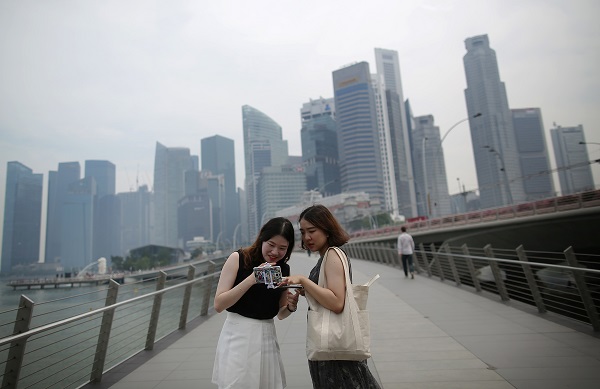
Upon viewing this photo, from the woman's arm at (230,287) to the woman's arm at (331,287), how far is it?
26 centimetres

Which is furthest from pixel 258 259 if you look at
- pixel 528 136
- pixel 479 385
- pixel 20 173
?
pixel 528 136

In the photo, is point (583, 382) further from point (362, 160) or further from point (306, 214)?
point (362, 160)

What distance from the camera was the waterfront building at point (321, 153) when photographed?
17050cm

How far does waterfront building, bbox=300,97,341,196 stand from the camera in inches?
6713

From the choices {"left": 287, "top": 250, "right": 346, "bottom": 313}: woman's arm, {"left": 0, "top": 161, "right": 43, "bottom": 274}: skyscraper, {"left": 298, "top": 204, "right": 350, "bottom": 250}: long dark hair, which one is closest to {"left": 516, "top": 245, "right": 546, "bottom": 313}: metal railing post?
{"left": 298, "top": 204, "right": 350, "bottom": 250}: long dark hair

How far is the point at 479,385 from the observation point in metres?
3.19

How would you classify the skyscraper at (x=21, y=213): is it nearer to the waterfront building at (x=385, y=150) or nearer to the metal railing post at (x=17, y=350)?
the metal railing post at (x=17, y=350)

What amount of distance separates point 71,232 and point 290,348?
97.2m

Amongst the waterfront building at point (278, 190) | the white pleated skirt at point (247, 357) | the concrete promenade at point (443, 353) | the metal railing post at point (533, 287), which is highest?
the waterfront building at point (278, 190)

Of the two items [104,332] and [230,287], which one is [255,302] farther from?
[104,332]

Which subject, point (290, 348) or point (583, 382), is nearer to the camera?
point (583, 382)

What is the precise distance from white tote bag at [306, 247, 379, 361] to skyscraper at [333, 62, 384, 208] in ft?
448

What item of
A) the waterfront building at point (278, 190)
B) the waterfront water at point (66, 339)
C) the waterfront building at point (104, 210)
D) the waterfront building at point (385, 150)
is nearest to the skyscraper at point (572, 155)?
the waterfront water at point (66, 339)

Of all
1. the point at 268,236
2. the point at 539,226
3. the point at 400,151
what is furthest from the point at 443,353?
the point at 400,151
